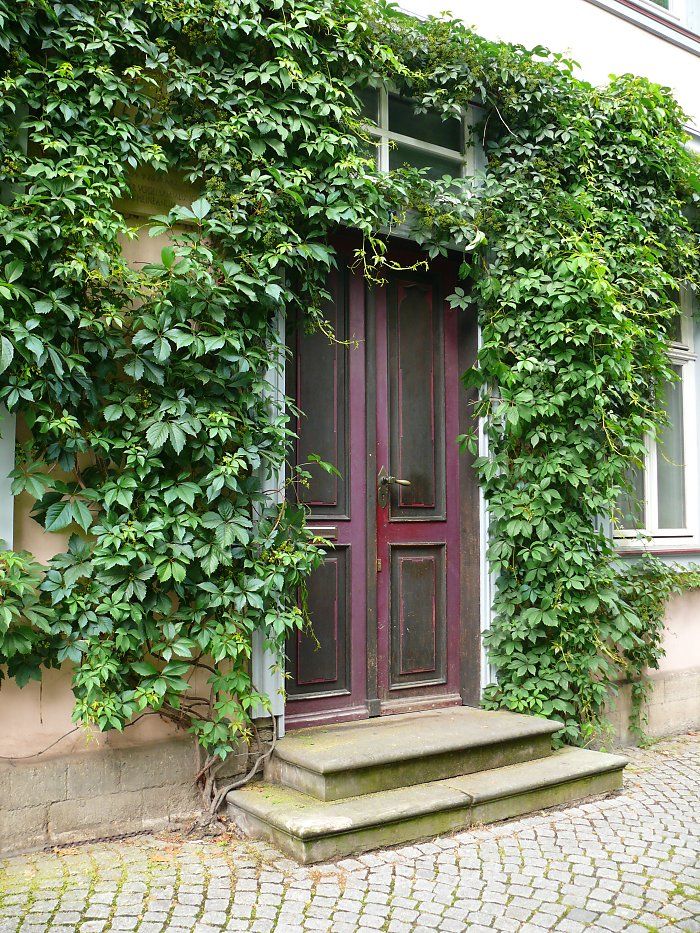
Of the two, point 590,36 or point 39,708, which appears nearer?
point 39,708

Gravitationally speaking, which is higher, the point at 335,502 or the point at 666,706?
the point at 335,502

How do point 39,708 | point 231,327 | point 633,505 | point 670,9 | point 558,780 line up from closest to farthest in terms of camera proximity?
point 39,708 < point 231,327 < point 558,780 < point 633,505 < point 670,9

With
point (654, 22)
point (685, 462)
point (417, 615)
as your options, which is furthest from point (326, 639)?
point (654, 22)

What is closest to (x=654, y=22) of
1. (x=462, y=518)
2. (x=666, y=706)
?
(x=462, y=518)

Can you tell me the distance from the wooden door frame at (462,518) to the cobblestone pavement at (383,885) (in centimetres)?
123

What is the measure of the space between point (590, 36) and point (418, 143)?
1928mm

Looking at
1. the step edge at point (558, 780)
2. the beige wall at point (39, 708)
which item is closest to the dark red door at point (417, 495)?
the step edge at point (558, 780)

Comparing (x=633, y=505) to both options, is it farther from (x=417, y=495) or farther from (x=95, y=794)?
(x=95, y=794)

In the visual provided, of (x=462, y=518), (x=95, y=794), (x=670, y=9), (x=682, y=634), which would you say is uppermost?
(x=670, y=9)

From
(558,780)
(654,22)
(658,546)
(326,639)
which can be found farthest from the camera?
(654,22)

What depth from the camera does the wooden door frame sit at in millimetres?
4871

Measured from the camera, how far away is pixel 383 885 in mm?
3291

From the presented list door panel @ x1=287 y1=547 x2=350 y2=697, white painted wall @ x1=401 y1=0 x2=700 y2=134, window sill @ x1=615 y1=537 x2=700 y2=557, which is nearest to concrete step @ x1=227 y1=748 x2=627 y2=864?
door panel @ x1=287 y1=547 x2=350 y2=697

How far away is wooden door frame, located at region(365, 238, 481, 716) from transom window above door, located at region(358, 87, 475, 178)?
1.62ft
